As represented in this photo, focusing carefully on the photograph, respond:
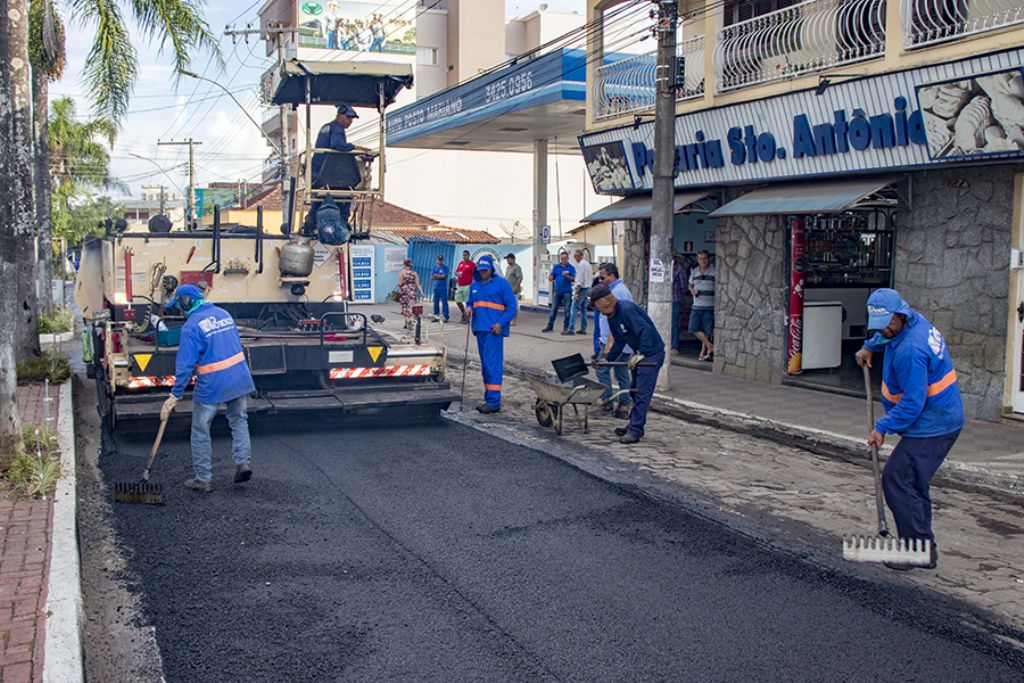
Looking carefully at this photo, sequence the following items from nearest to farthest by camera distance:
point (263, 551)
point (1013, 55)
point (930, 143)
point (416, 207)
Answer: point (263, 551) → point (1013, 55) → point (930, 143) → point (416, 207)

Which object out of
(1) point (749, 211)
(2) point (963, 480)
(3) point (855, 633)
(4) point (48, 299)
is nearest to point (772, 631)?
(3) point (855, 633)

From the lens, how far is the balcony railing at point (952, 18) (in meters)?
10.4

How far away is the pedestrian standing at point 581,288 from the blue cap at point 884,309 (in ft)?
44.2

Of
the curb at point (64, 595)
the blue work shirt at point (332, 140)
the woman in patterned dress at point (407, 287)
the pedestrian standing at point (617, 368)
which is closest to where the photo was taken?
the curb at point (64, 595)

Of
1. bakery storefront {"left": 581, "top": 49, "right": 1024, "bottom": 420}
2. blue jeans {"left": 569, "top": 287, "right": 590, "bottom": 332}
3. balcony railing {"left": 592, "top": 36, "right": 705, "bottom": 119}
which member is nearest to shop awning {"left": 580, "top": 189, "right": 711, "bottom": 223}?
bakery storefront {"left": 581, "top": 49, "right": 1024, "bottom": 420}

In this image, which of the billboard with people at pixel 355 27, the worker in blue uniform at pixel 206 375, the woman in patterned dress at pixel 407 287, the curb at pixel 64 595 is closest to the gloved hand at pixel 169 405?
the worker in blue uniform at pixel 206 375

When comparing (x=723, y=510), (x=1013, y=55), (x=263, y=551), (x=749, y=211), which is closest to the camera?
(x=263, y=551)

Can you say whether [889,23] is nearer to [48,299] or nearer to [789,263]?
[789,263]

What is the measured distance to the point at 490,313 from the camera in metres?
11.3

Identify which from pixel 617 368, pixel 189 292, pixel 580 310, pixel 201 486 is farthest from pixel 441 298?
pixel 201 486

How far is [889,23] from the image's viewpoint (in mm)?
11422

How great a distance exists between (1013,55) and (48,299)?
20.9 meters

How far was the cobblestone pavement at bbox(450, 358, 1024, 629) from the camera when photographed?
610 centimetres

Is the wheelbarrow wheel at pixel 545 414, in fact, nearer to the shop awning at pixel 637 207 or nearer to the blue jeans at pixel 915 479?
the blue jeans at pixel 915 479
